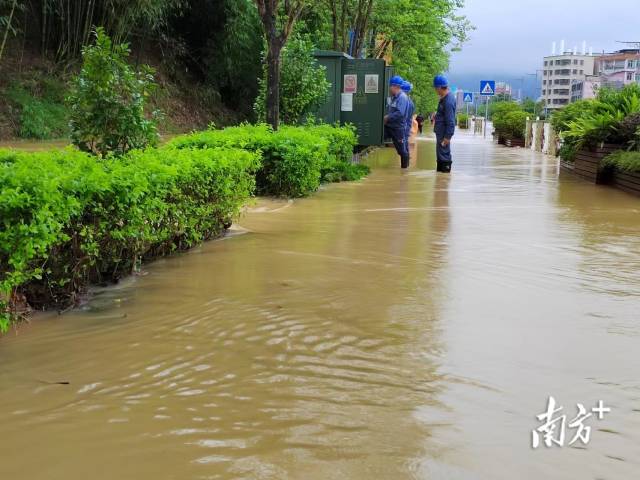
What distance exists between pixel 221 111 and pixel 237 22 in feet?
13.5

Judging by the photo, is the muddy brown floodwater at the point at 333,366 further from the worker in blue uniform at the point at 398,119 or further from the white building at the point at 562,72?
the white building at the point at 562,72

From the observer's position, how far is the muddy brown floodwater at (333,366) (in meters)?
2.80

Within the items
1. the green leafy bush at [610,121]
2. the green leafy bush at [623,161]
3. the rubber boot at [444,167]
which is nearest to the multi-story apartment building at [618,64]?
the green leafy bush at [610,121]

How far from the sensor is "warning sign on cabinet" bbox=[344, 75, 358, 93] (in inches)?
664

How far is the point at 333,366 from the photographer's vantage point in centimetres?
375

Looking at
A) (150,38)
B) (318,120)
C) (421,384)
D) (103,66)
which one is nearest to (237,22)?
(150,38)

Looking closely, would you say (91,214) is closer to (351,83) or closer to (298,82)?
(298,82)

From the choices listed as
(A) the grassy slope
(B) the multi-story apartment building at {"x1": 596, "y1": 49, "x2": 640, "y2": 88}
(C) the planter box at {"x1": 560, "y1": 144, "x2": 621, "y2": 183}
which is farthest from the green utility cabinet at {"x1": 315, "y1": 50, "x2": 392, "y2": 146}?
Answer: (B) the multi-story apartment building at {"x1": 596, "y1": 49, "x2": 640, "y2": 88}

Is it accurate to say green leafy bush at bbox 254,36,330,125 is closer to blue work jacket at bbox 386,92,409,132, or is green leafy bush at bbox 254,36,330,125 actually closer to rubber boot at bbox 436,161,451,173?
blue work jacket at bbox 386,92,409,132

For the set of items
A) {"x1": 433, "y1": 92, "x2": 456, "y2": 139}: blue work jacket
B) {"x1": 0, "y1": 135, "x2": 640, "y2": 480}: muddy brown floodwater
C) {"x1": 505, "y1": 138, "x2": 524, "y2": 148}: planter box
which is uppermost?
{"x1": 433, "y1": 92, "x2": 456, "y2": 139}: blue work jacket

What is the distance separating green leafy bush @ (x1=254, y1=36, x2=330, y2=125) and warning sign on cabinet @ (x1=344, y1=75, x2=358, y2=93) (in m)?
1.33

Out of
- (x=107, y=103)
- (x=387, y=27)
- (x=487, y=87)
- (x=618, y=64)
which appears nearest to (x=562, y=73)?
(x=618, y=64)

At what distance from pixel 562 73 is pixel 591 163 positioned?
16880 cm

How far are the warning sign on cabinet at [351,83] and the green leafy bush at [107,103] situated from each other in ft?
33.9
